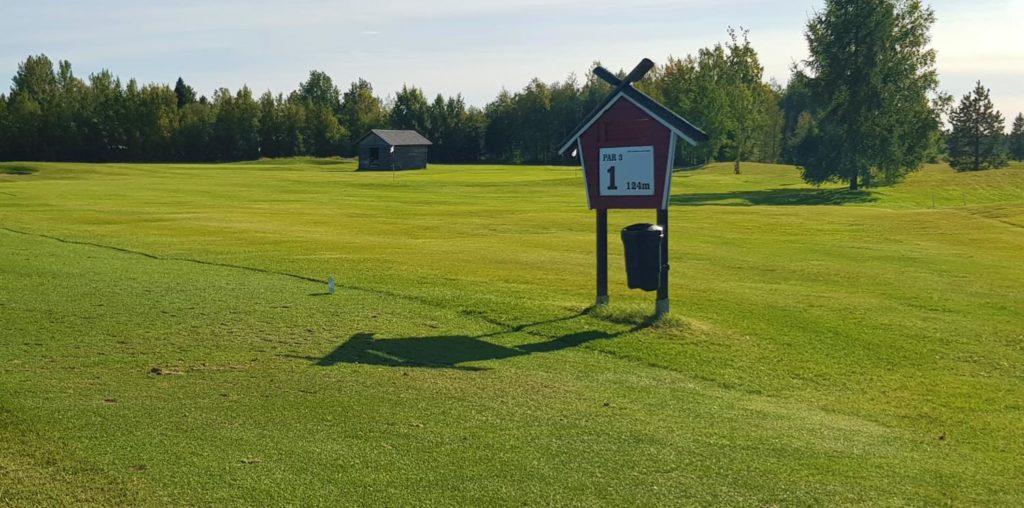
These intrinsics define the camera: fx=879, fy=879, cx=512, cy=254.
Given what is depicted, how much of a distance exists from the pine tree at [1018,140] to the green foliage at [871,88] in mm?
78841

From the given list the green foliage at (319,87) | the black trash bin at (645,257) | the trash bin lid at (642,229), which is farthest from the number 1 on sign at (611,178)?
the green foliage at (319,87)

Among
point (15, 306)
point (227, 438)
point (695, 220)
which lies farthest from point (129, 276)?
point (695, 220)

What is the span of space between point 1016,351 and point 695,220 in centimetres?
2738

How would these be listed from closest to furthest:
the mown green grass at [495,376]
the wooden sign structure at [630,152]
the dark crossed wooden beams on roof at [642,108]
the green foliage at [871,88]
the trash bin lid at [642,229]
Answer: the mown green grass at [495,376], the dark crossed wooden beams on roof at [642,108], the trash bin lid at [642,229], the wooden sign structure at [630,152], the green foliage at [871,88]

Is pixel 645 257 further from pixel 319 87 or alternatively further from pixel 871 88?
pixel 319 87

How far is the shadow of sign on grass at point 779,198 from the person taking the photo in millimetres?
59969

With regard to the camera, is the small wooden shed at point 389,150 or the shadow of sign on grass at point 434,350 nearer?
the shadow of sign on grass at point 434,350

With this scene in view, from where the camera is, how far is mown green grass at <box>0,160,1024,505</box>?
746 cm

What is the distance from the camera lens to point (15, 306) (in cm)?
1487

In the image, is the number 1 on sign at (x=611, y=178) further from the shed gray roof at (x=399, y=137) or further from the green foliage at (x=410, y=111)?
the green foliage at (x=410, y=111)

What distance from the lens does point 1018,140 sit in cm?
14200

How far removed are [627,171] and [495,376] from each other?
5.96 meters

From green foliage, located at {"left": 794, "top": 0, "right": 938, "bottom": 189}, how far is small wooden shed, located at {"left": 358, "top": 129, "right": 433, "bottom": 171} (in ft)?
143

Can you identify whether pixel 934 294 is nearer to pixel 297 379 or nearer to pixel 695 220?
pixel 297 379
